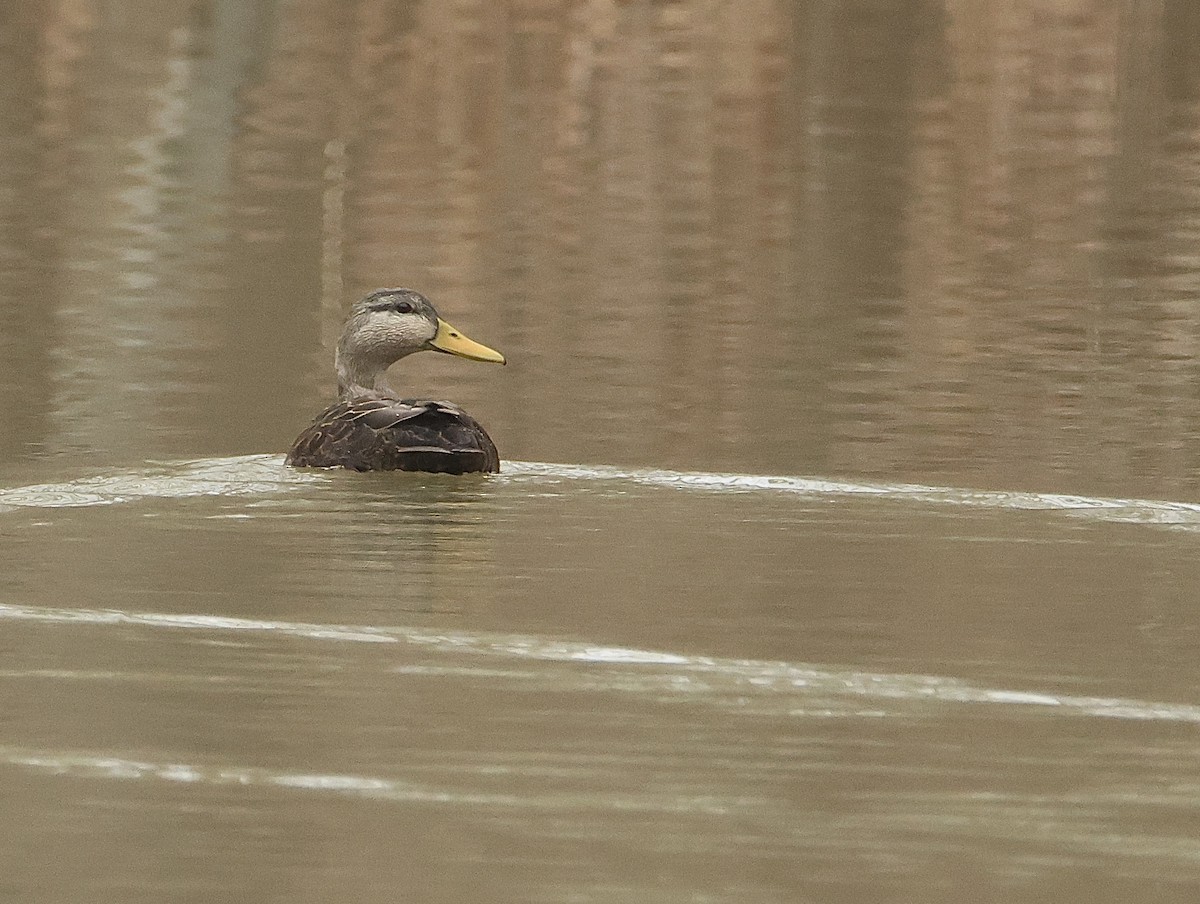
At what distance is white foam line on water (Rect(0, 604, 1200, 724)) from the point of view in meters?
6.78

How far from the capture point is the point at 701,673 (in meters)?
7.04

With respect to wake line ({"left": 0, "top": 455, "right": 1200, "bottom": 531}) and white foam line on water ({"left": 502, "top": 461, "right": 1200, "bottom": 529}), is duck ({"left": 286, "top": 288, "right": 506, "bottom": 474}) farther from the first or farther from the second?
white foam line on water ({"left": 502, "top": 461, "right": 1200, "bottom": 529})

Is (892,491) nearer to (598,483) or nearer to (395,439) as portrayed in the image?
(598,483)

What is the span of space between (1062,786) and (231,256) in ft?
37.3

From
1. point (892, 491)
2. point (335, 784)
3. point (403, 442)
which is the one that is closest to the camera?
point (335, 784)

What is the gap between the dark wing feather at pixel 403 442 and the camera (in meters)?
10.0

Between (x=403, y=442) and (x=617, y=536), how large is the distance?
144cm

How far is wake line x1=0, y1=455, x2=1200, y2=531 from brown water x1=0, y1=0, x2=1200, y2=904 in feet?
0.11

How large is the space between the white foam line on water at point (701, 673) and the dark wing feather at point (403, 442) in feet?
7.92

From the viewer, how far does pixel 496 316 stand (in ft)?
47.3

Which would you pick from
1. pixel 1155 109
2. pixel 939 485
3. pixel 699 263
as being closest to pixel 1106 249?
pixel 699 263

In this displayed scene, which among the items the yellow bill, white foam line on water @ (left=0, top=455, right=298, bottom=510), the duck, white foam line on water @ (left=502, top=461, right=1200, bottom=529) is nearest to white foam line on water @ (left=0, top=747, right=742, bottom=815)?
white foam line on water @ (left=0, top=455, right=298, bottom=510)

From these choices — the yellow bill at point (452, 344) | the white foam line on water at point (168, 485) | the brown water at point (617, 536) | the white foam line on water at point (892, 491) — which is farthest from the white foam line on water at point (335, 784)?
the yellow bill at point (452, 344)

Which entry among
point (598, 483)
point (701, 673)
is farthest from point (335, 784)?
point (598, 483)
